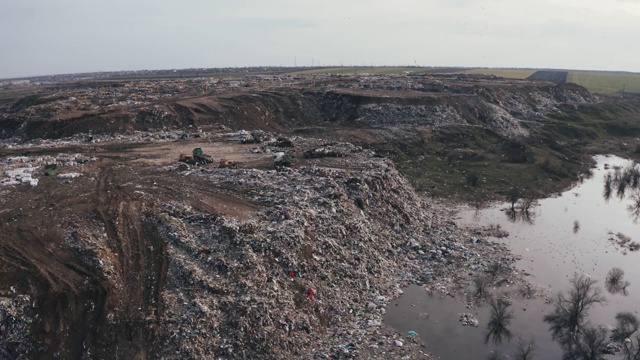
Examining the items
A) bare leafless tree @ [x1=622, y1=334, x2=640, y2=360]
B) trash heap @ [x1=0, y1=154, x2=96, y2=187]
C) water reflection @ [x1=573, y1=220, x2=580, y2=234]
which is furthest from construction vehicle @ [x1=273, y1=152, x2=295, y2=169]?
water reflection @ [x1=573, y1=220, x2=580, y2=234]

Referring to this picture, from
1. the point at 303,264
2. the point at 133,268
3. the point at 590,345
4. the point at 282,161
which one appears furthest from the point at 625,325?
the point at 133,268

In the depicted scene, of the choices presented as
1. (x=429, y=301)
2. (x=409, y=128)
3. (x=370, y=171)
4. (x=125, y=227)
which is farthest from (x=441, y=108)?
(x=125, y=227)

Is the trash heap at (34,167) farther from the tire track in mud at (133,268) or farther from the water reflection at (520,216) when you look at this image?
the water reflection at (520,216)

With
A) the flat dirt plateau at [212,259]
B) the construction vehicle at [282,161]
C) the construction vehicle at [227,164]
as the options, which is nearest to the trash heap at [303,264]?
the flat dirt plateau at [212,259]

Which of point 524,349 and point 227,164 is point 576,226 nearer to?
point 524,349

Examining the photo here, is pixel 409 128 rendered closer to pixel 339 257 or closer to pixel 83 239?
pixel 339 257
